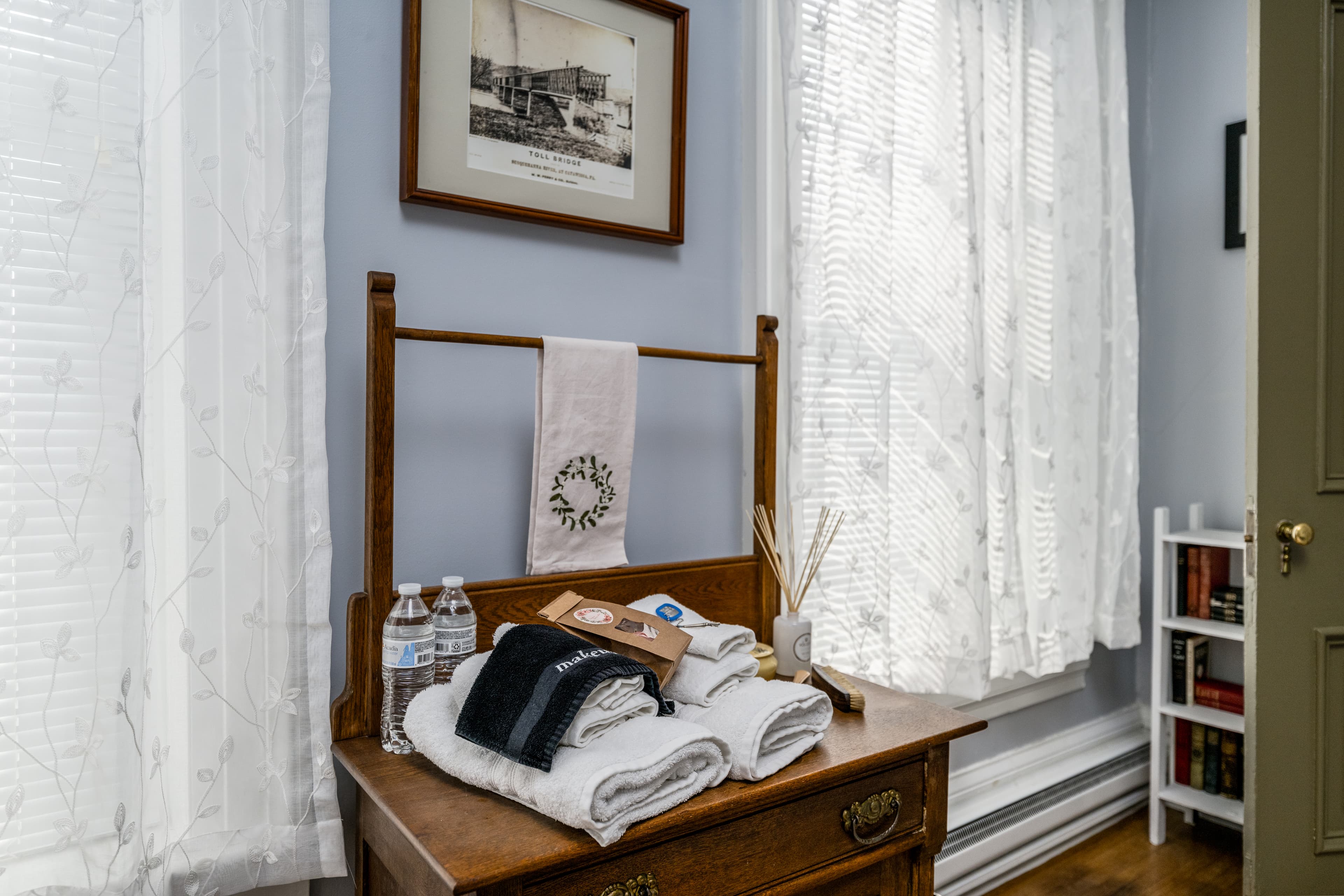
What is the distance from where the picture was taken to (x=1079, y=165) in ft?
7.07

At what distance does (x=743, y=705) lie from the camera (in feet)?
3.45

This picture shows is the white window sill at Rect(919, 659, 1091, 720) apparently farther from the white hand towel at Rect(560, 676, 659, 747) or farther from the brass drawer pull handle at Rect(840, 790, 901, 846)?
the white hand towel at Rect(560, 676, 659, 747)

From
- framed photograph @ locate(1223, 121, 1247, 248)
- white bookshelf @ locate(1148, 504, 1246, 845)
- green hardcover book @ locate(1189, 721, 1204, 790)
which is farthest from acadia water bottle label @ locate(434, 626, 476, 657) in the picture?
framed photograph @ locate(1223, 121, 1247, 248)

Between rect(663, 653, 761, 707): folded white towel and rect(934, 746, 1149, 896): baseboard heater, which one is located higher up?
rect(663, 653, 761, 707): folded white towel

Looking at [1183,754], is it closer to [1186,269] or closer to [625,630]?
[1186,269]

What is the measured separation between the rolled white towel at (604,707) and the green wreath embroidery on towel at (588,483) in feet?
1.04

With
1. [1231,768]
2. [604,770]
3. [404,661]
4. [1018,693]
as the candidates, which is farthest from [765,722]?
[1231,768]

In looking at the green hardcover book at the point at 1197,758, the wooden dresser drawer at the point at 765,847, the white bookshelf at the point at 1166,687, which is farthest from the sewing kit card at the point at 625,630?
the green hardcover book at the point at 1197,758

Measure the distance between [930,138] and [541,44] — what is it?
36.1 inches

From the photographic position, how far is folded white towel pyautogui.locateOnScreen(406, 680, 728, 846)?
0.83 metres

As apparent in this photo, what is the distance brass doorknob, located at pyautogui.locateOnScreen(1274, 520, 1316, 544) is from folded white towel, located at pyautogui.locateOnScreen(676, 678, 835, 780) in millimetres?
1144

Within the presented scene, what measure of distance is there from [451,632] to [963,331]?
1316mm

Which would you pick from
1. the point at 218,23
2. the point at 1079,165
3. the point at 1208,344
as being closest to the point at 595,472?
the point at 218,23

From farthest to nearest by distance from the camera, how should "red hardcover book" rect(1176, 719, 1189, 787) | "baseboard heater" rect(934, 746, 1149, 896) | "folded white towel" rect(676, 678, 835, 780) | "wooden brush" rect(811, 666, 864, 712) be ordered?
1. "red hardcover book" rect(1176, 719, 1189, 787)
2. "baseboard heater" rect(934, 746, 1149, 896)
3. "wooden brush" rect(811, 666, 864, 712)
4. "folded white towel" rect(676, 678, 835, 780)
